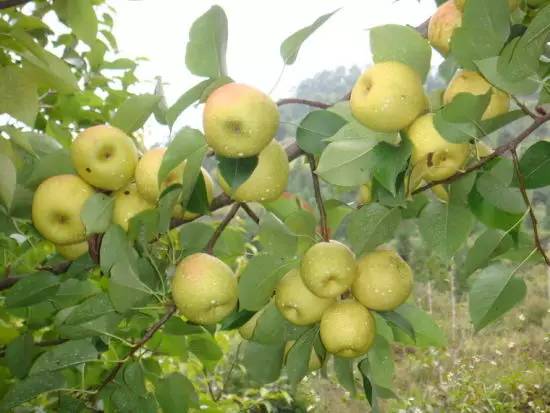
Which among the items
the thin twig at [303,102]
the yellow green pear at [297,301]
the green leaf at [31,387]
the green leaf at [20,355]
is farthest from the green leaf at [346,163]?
the green leaf at [20,355]

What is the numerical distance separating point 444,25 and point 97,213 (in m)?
0.48

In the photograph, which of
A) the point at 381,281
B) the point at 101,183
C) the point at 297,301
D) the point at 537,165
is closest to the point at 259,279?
the point at 297,301

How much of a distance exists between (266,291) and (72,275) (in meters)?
0.35

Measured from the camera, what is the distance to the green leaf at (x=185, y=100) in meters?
0.65

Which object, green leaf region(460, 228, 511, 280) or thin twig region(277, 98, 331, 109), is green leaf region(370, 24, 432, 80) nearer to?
thin twig region(277, 98, 331, 109)

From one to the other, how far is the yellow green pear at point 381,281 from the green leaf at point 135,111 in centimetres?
36

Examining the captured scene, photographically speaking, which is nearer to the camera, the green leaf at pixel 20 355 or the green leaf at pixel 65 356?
the green leaf at pixel 65 356

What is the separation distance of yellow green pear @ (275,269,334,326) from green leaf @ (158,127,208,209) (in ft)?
0.64

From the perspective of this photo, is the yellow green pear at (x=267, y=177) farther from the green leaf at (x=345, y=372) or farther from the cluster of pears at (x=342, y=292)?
the green leaf at (x=345, y=372)

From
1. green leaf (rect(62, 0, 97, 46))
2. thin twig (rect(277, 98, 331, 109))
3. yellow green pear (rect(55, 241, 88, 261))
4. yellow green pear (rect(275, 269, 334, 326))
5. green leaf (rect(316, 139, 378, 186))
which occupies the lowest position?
yellow green pear (rect(275, 269, 334, 326))

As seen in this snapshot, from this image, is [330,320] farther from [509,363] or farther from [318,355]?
[509,363]

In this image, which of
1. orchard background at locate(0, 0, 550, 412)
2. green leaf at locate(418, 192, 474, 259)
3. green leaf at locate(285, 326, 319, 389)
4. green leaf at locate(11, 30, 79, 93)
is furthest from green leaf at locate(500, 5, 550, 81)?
green leaf at locate(11, 30, 79, 93)

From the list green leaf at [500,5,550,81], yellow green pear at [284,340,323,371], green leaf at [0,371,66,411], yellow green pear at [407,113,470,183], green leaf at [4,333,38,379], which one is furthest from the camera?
green leaf at [4,333,38,379]

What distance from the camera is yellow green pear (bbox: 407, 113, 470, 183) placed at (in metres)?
0.60
